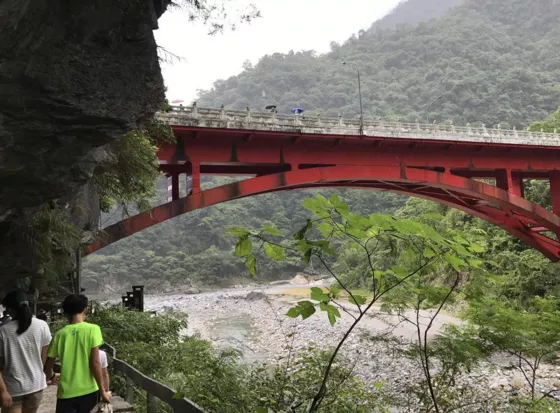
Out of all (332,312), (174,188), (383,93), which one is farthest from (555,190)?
(383,93)

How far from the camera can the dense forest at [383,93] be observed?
57125 millimetres

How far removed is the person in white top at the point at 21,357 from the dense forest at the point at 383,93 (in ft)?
75.9

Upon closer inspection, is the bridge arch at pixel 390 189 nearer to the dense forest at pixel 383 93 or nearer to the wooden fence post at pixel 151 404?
the dense forest at pixel 383 93

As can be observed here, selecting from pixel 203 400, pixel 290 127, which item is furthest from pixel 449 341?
pixel 290 127

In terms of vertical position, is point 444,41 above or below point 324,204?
above

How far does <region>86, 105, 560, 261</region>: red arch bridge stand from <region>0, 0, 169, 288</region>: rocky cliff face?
7.62 meters

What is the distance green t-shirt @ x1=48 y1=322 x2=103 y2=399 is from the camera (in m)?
3.31

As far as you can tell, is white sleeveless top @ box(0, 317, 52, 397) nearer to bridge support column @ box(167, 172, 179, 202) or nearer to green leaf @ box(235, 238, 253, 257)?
green leaf @ box(235, 238, 253, 257)

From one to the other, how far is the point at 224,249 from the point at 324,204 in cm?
6182

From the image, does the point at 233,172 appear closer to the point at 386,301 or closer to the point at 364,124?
the point at 364,124

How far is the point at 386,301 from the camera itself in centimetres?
866

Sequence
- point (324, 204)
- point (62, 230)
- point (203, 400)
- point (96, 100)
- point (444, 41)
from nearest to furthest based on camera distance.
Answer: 1. point (324, 204)
2. point (96, 100)
3. point (203, 400)
4. point (62, 230)
5. point (444, 41)

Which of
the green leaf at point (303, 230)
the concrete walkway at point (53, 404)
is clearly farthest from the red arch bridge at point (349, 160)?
the green leaf at point (303, 230)

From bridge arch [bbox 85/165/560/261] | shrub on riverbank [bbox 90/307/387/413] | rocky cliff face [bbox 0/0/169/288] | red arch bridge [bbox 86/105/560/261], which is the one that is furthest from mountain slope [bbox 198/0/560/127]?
rocky cliff face [bbox 0/0/169/288]
